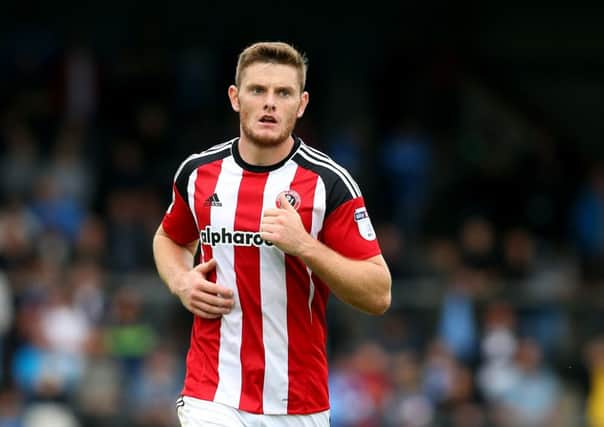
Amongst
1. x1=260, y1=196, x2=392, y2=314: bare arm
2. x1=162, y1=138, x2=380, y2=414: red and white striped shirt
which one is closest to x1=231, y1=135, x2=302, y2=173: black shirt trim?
x1=162, y1=138, x2=380, y2=414: red and white striped shirt

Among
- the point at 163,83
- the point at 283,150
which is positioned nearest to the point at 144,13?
the point at 163,83

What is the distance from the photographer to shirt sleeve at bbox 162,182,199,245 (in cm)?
638

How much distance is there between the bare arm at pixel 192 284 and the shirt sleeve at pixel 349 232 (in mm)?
487

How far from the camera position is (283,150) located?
20.1 ft

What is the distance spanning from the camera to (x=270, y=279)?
6.06m

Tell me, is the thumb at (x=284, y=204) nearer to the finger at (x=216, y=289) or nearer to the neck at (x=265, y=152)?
the neck at (x=265, y=152)

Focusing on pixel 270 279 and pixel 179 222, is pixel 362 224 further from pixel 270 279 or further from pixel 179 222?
pixel 179 222

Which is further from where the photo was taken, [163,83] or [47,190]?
[163,83]

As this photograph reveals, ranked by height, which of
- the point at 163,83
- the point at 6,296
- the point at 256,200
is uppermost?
the point at 163,83

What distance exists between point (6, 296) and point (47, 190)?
1.88 meters

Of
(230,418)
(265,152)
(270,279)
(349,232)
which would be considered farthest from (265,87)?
(230,418)

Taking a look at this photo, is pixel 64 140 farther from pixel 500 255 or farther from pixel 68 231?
pixel 500 255

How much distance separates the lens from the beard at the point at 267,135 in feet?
19.6

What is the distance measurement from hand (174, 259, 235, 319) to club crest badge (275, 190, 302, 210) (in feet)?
1.33
